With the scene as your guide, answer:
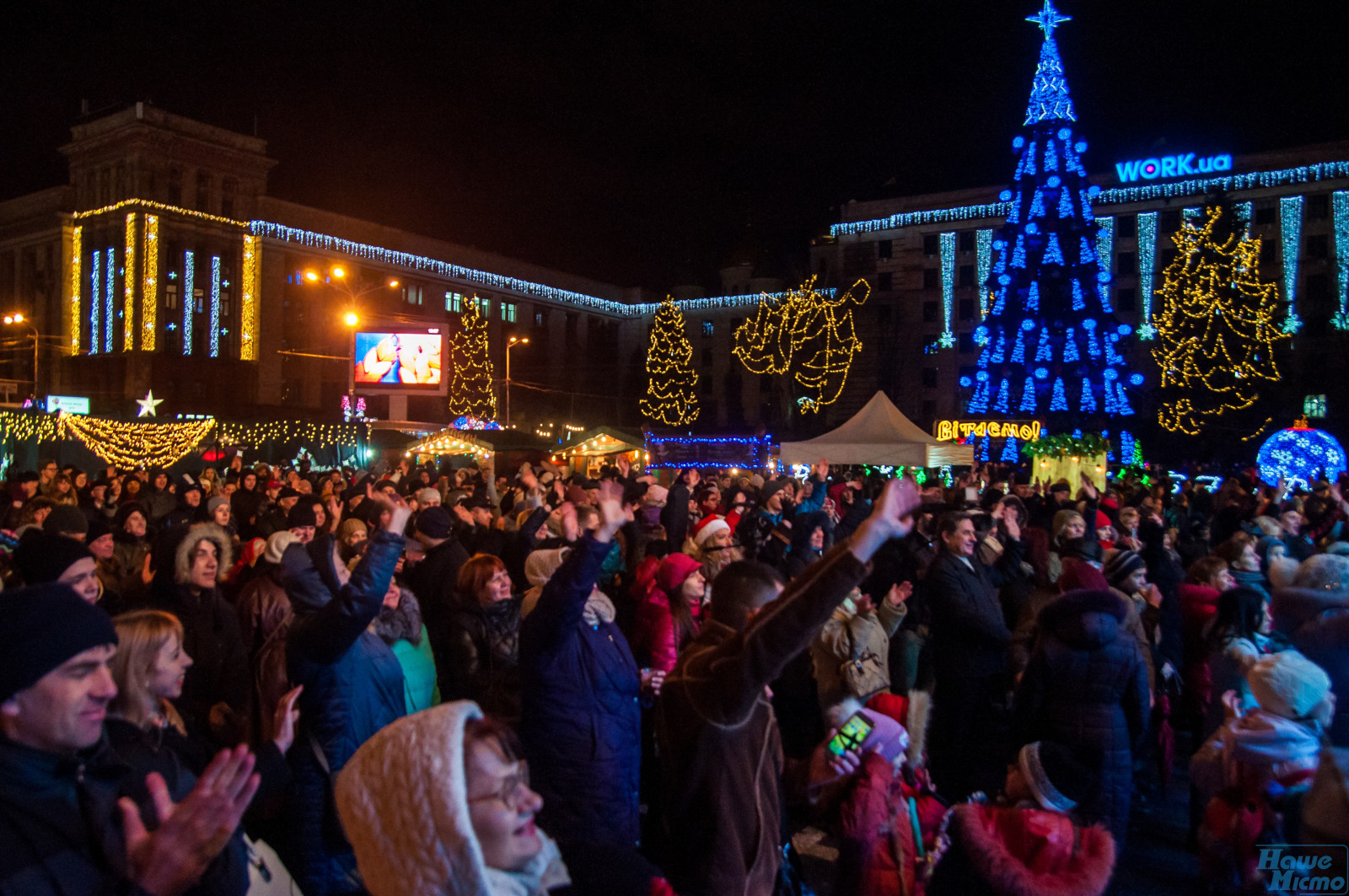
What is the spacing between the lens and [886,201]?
53438 mm

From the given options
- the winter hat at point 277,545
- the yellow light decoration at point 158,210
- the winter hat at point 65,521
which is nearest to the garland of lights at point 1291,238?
the yellow light decoration at point 158,210

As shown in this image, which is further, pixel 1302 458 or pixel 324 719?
pixel 1302 458

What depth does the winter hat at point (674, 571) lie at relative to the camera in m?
4.86

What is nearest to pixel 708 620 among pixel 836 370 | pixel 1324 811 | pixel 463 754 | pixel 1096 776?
pixel 463 754

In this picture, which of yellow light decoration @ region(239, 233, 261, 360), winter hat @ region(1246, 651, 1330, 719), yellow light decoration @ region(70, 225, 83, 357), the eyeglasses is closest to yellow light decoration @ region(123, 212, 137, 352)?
yellow light decoration @ region(70, 225, 83, 357)

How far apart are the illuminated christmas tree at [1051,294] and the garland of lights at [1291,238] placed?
27.0 m

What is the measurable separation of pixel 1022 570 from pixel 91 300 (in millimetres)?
49316

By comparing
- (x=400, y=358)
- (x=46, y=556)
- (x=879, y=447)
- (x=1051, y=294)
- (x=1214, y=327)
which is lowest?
(x=46, y=556)

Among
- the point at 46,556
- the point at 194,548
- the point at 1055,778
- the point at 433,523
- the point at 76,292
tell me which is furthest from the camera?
the point at 76,292

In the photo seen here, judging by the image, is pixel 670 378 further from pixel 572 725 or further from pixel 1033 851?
pixel 1033 851

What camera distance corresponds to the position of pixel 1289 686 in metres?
3.11

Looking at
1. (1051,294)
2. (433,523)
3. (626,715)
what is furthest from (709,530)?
(1051,294)

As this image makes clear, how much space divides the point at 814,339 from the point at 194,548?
48416 mm

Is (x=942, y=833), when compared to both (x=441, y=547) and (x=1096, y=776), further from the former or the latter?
(x=441, y=547)
